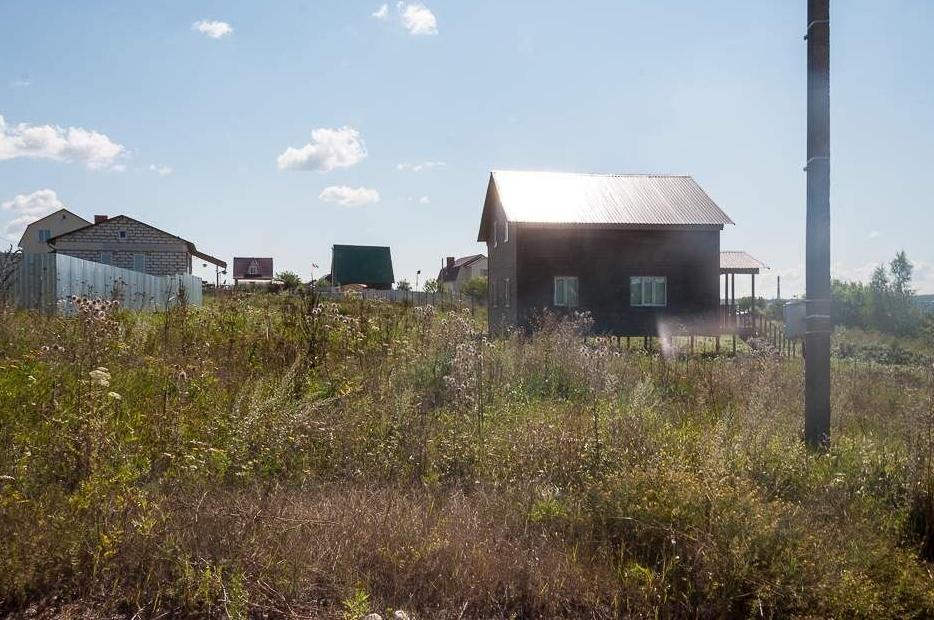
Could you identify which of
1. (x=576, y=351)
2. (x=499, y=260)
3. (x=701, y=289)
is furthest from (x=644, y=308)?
(x=576, y=351)

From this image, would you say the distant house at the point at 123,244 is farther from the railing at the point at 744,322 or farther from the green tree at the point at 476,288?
the railing at the point at 744,322

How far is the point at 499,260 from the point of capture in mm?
27516

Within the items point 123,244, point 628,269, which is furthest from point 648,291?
point 123,244

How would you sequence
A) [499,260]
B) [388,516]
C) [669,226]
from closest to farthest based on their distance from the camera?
[388,516]
[669,226]
[499,260]

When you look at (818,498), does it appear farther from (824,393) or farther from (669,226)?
(669,226)

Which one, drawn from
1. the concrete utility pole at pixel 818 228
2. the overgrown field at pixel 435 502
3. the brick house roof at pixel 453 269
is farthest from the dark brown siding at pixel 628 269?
the brick house roof at pixel 453 269

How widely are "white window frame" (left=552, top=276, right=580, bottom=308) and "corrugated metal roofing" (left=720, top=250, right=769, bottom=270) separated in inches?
290

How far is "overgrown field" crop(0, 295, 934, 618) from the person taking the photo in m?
3.10

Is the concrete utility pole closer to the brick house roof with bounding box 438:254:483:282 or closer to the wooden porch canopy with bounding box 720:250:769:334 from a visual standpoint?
the wooden porch canopy with bounding box 720:250:769:334

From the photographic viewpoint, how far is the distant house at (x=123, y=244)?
3781cm

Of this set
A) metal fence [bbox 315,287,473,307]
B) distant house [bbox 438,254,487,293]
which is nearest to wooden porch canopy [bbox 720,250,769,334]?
metal fence [bbox 315,287,473,307]

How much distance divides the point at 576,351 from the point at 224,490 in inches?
200

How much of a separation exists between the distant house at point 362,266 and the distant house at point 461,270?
5.09 meters

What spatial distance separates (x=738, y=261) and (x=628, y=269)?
804 cm
